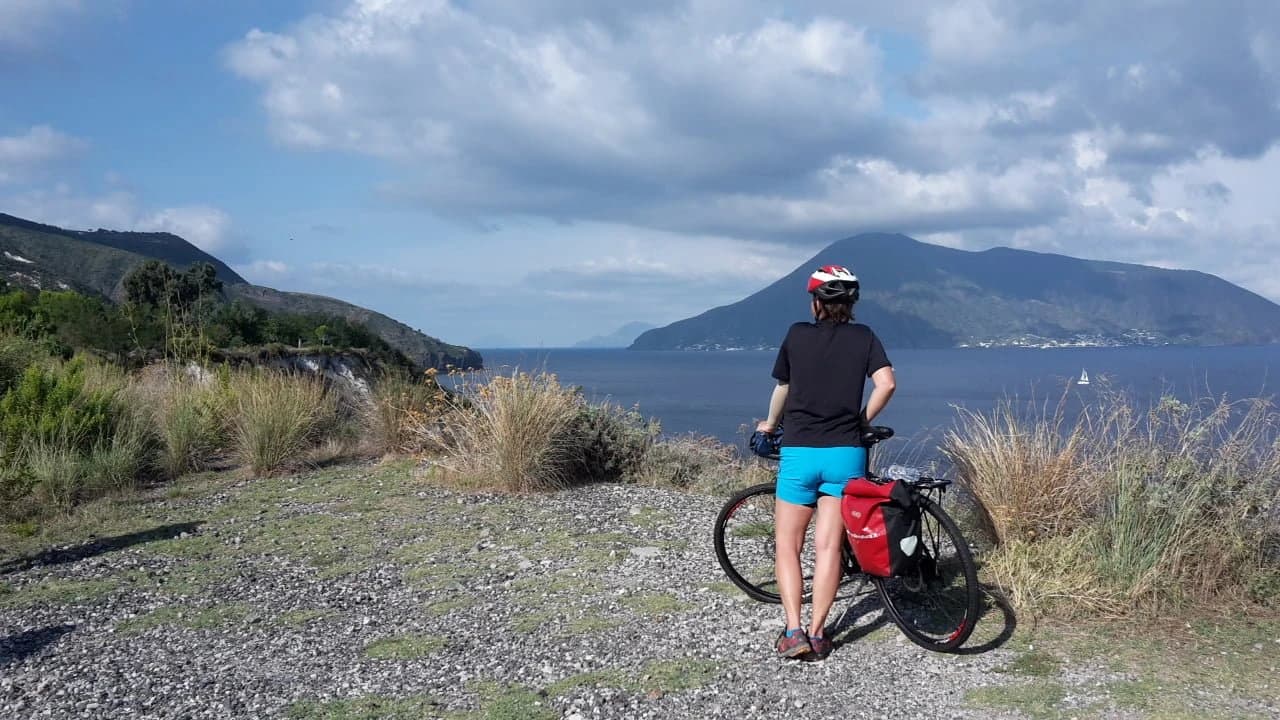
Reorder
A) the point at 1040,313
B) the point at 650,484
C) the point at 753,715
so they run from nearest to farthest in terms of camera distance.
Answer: the point at 753,715
the point at 650,484
the point at 1040,313

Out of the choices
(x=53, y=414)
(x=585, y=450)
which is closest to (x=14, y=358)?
(x=53, y=414)

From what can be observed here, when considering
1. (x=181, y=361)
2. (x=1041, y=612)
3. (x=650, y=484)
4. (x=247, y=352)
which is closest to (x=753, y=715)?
(x=1041, y=612)

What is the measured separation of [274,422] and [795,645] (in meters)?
7.66

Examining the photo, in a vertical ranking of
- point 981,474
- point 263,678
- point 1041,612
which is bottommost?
point 263,678

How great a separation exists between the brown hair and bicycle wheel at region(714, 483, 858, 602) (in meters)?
1.28

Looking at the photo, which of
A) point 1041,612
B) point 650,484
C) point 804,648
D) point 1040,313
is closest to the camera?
point 804,648

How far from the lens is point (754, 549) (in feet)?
20.1

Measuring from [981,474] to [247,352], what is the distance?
13.5m

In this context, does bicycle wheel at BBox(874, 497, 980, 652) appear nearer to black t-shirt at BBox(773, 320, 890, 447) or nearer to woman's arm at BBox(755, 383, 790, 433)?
black t-shirt at BBox(773, 320, 890, 447)

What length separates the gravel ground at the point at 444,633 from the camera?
382 cm

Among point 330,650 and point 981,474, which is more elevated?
point 981,474

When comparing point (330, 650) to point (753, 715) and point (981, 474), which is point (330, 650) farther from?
point (981, 474)

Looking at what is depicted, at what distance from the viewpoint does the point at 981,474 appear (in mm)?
5500

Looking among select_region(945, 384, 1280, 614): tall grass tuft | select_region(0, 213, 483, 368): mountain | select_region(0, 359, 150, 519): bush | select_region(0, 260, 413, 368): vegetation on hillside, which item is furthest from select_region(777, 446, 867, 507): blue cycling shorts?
select_region(0, 213, 483, 368): mountain
